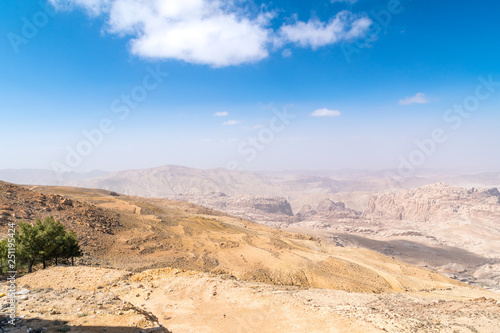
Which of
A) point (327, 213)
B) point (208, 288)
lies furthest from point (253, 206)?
point (208, 288)

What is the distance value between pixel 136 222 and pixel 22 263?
15.7 m

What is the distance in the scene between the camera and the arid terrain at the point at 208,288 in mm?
10391

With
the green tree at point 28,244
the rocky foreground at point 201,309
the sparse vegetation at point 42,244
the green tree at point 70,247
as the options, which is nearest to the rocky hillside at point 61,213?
the green tree at point 70,247

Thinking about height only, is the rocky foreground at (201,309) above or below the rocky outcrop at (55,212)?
below

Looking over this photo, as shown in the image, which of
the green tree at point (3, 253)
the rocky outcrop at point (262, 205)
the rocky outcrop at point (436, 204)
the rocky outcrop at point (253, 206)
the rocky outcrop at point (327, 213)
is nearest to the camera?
the green tree at point (3, 253)

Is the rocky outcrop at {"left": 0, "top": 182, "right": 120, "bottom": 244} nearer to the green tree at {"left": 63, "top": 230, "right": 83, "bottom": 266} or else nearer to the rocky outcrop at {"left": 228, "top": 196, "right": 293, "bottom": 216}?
the green tree at {"left": 63, "top": 230, "right": 83, "bottom": 266}

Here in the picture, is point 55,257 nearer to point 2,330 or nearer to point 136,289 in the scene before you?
point 136,289

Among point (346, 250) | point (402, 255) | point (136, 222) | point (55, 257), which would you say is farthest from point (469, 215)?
point (55, 257)

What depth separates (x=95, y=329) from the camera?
8414mm

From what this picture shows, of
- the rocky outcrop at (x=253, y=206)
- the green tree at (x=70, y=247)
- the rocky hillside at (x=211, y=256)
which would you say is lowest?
the rocky outcrop at (x=253, y=206)

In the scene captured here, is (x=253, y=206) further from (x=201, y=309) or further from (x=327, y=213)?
(x=201, y=309)

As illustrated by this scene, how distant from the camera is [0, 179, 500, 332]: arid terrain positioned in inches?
409

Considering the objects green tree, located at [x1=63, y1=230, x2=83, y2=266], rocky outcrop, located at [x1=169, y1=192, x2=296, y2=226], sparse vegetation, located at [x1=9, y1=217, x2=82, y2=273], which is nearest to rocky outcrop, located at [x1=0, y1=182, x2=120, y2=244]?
green tree, located at [x1=63, y1=230, x2=83, y2=266]

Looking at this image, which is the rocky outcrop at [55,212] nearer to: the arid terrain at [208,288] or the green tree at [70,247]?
the arid terrain at [208,288]
